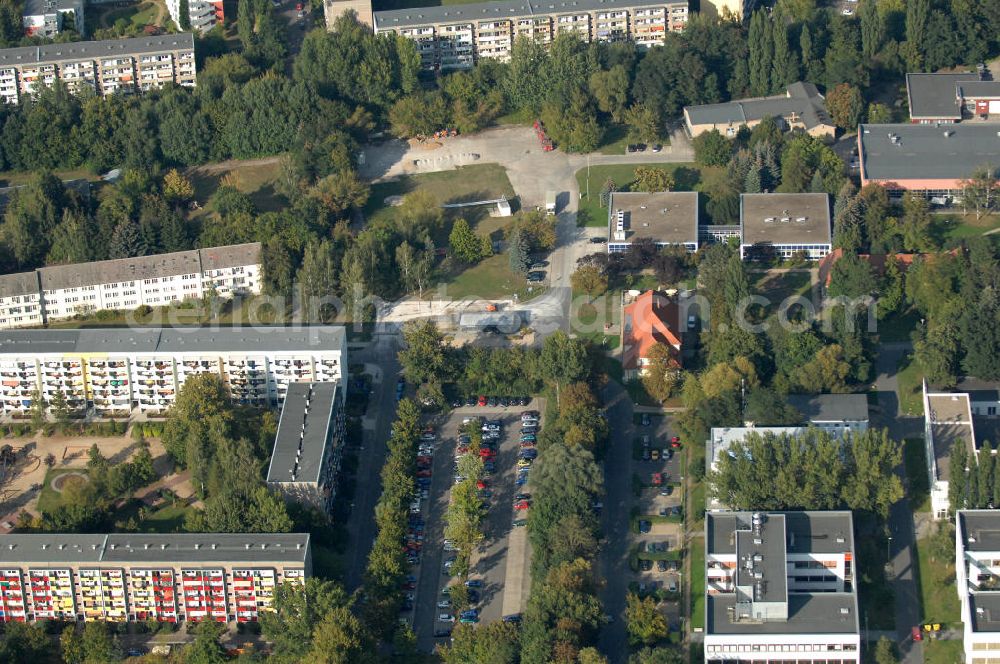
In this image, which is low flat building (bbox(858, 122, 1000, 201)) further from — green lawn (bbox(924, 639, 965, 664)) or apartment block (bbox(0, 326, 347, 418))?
green lawn (bbox(924, 639, 965, 664))

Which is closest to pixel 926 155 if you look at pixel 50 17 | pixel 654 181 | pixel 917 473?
pixel 654 181

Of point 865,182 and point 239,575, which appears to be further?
point 865,182

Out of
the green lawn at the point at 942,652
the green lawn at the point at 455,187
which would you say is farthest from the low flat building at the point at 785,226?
the green lawn at the point at 942,652

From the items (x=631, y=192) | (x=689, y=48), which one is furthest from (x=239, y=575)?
(x=689, y=48)

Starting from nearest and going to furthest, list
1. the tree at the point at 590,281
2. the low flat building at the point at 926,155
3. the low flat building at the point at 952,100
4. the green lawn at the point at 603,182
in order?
the tree at the point at 590,281
the low flat building at the point at 926,155
the green lawn at the point at 603,182
the low flat building at the point at 952,100

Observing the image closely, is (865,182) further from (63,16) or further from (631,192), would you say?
(63,16)

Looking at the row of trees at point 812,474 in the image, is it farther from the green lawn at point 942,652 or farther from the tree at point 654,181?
the tree at point 654,181

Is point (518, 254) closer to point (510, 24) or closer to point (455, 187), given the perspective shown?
point (455, 187)
